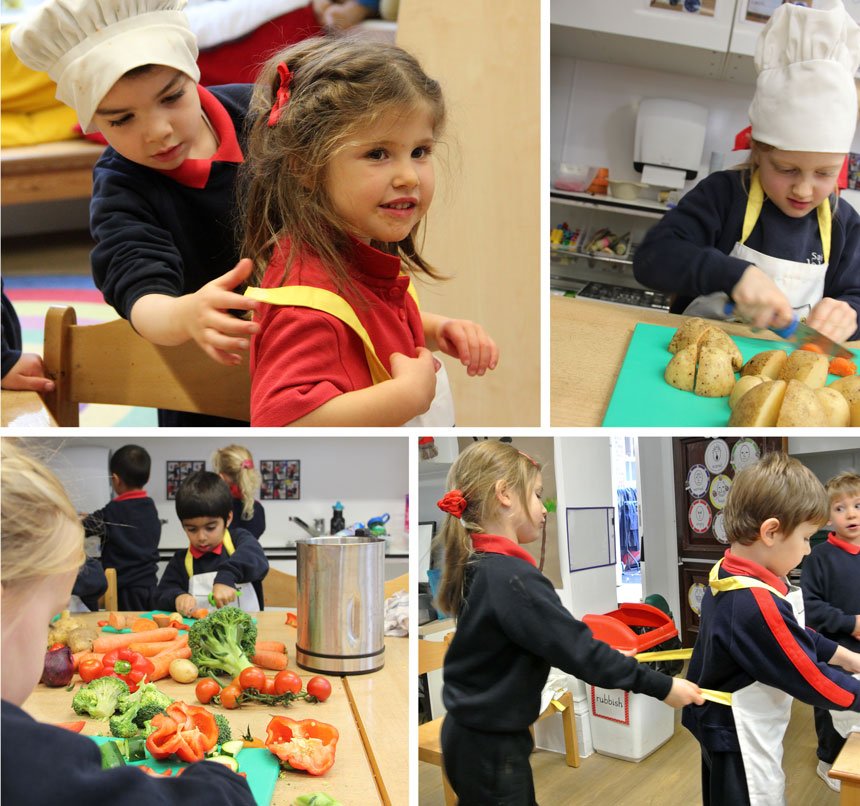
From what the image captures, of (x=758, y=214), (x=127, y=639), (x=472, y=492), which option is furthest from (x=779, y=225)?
(x=127, y=639)

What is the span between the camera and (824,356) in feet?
2.74

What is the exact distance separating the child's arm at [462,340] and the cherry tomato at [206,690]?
0.41m

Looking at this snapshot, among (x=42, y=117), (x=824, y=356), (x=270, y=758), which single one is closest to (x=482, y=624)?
(x=270, y=758)

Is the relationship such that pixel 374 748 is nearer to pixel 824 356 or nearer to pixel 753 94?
pixel 824 356

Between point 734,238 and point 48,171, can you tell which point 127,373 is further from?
point 734,238

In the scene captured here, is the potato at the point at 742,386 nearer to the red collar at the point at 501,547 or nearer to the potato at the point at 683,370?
the potato at the point at 683,370

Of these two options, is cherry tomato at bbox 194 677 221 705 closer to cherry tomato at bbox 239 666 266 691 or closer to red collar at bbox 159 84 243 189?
cherry tomato at bbox 239 666 266 691

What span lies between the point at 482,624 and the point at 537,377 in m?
0.26

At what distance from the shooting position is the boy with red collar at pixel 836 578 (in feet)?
2.59

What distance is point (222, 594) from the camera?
36.9 inches

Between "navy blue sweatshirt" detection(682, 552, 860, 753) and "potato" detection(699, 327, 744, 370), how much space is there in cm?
21

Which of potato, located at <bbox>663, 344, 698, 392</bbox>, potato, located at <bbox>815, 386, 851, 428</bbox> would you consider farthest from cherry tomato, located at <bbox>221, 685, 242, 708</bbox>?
potato, located at <bbox>815, 386, 851, 428</bbox>

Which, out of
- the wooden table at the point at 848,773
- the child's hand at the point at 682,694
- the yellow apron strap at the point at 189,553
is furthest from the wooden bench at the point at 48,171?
the wooden table at the point at 848,773

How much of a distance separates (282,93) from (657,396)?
0.50 m
